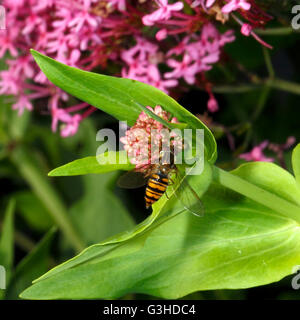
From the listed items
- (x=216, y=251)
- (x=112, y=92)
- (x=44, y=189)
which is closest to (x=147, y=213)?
(x=44, y=189)

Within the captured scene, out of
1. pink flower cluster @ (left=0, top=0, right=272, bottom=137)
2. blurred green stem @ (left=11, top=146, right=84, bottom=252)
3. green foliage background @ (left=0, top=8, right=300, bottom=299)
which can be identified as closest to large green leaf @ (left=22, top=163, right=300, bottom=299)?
green foliage background @ (left=0, top=8, right=300, bottom=299)

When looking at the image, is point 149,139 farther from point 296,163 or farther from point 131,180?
point 296,163

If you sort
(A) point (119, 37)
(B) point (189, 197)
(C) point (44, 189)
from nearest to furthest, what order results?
1. (B) point (189, 197)
2. (A) point (119, 37)
3. (C) point (44, 189)

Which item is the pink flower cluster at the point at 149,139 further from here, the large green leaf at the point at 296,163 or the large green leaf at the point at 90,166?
the large green leaf at the point at 296,163

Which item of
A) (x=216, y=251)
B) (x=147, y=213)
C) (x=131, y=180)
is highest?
(x=131, y=180)

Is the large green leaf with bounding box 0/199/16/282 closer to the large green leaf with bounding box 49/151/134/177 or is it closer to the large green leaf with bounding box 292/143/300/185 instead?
the large green leaf with bounding box 49/151/134/177

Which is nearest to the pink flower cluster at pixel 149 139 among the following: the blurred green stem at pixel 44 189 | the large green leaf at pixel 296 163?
the large green leaf at pixel 296 163

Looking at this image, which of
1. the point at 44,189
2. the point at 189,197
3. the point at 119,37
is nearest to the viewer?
the point at 189,197
